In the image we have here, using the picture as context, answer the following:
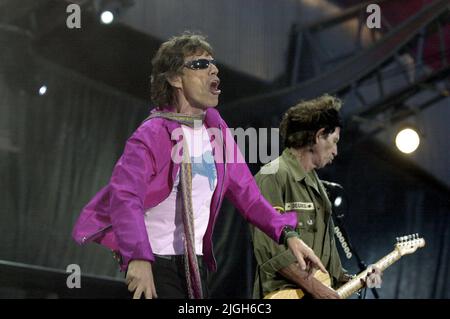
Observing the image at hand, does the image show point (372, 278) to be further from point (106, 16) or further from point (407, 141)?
point (106, 16)

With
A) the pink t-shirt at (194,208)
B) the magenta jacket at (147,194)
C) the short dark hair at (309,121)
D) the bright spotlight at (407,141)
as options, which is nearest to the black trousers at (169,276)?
the pink t-shirt at (194,208)

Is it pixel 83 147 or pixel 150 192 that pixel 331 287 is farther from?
pixel 83 147

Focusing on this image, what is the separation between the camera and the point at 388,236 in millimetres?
4652

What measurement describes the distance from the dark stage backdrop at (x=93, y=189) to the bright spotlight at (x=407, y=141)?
103 mm

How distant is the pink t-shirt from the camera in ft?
8.89

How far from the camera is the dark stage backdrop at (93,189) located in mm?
4453

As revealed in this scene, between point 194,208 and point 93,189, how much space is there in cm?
192

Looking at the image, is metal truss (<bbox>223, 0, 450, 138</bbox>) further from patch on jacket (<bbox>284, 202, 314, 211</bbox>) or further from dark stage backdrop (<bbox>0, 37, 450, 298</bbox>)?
patch on jacket (<bbox>284, 202, 314, 211</bbox>)

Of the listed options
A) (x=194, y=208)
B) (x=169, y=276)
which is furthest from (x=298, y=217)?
(x=169, y=276)

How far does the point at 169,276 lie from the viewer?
2.68 metres

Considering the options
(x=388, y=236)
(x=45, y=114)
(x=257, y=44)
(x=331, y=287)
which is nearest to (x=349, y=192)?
(x=388, y=236)

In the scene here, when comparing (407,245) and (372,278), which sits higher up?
(407,245)

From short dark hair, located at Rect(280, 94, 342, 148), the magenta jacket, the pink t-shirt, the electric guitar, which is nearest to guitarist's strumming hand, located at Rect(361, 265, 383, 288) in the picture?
the electric guitar
